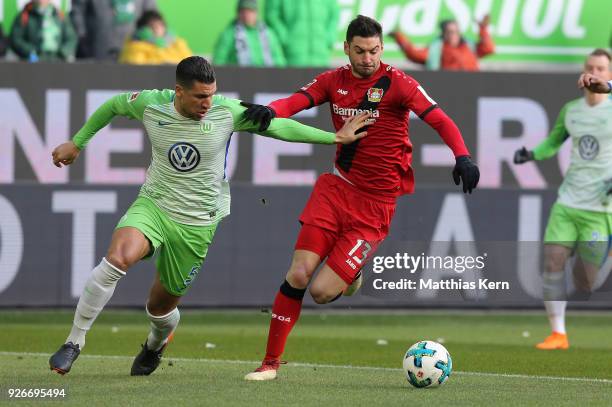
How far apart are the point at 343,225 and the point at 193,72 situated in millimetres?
1570

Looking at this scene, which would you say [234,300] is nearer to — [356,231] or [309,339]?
[309,339]

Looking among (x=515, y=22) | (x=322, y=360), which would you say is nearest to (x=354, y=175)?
(x=322, y=360)

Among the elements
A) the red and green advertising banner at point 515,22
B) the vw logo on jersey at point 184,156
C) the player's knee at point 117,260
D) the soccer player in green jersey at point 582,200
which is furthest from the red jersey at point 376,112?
the red and green advertising banner at point 515,22

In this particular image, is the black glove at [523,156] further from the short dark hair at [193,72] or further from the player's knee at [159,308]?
the short dark hair at [193,72]

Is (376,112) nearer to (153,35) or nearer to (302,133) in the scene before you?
(302,133)

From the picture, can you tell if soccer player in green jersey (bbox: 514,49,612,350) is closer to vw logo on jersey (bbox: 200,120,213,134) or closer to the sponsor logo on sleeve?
the sponsor logo on sleeve

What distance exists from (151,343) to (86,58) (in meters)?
8.50

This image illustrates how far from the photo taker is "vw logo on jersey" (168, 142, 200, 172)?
973 cm

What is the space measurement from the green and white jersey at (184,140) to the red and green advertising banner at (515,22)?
10415mm

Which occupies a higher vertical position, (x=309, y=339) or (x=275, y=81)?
(x=275, y=81)

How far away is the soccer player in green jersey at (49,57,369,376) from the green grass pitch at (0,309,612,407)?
885mm

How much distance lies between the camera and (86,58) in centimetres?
1812

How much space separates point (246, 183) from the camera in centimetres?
1673

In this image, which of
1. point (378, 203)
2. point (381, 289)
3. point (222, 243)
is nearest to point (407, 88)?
point (378, 203)
